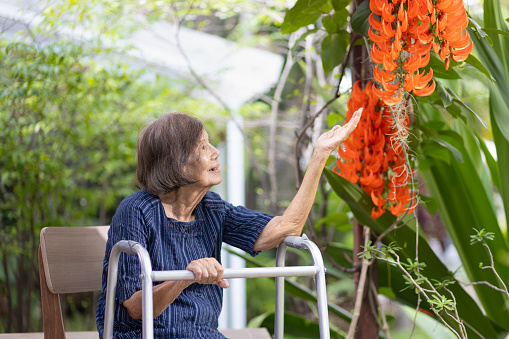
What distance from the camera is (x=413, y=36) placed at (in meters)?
1.17

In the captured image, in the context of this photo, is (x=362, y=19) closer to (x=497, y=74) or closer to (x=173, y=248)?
(x=497, y=74)

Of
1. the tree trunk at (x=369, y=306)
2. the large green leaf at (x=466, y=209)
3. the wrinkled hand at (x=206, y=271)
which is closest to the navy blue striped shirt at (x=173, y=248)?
the wrinkled hand at (x=206, y=271)

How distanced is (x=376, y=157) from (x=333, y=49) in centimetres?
36

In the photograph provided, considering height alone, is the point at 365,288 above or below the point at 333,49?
below

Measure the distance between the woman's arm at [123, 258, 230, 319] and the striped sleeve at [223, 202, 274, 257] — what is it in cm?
32

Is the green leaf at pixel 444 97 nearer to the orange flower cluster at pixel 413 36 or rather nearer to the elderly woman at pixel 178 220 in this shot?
the orange flower cluster at pixel 413 36

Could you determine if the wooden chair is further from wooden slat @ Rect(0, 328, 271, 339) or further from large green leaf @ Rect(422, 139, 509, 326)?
large green leaf @ Rect(422, 139, 509, 326)

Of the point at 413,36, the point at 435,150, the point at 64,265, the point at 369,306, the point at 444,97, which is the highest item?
the point at 413,36

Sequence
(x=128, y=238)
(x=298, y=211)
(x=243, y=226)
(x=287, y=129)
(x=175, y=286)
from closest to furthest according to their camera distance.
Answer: (x=175, y=286), (x=128, y=238), (x=298, y=211), (x=243, y=226), (x=287, y=129)

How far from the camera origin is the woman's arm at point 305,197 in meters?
1.26

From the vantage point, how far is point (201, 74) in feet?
11.8

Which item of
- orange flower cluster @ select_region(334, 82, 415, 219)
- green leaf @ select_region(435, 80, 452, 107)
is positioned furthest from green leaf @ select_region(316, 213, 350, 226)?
green leaf @ select_region(435, 80, 452, 107)

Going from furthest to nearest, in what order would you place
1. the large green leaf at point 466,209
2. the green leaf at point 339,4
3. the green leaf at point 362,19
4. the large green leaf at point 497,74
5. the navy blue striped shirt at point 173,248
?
the large green leaf at point 466,209, the large green leaf at point 497,74, the green leaf at point 339,4, the green leaf at point 362,19, the navy blue striped shirt at point 173,248

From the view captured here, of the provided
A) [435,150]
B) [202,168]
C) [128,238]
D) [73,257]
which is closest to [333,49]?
[435,150]
